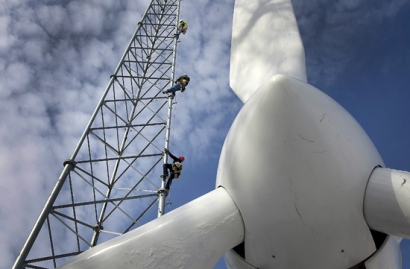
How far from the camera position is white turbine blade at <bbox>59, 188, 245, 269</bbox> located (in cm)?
286

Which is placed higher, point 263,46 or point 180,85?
point 263,46

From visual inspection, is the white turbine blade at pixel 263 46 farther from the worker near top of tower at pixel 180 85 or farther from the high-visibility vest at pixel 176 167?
the worker near top of tower at pixel 180 85

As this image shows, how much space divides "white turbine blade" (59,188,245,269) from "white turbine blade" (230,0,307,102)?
175 cm

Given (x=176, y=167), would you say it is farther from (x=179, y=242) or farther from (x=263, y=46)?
(x=179, y=242)

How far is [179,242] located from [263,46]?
2.70 metres

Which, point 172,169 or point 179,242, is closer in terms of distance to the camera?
point 179,242

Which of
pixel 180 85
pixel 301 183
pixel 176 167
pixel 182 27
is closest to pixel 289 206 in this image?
pixel 301 183

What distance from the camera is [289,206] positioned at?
9.14 ft

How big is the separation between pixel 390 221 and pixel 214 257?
1500 millimetres

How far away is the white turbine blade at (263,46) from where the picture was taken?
4164mm

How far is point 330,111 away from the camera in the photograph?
303 cm

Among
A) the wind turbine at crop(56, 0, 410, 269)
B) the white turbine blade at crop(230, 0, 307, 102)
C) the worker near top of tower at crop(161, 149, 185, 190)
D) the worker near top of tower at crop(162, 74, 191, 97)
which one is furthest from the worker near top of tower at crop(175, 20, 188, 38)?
the wind turbine at crop(56, 0, 410, 269)

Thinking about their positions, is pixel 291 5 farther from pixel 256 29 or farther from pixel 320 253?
pixel 320 253

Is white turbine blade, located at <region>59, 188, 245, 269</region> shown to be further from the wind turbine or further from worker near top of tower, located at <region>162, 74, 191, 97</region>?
worker near top of tower, located at <region>162, 74, 191, 97</region>
